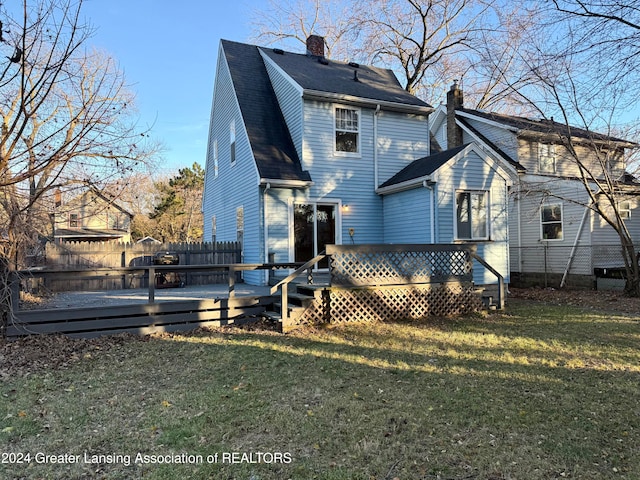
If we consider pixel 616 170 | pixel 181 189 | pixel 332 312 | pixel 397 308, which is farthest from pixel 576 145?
pixel 181 189

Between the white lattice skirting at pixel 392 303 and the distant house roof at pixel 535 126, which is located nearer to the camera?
the white lattice skirting at pixel 392 303

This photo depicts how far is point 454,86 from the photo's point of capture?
63.7 feet

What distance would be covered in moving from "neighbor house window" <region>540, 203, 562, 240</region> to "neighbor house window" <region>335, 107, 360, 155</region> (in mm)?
9201

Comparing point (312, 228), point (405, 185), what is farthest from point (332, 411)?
point (405, 185)

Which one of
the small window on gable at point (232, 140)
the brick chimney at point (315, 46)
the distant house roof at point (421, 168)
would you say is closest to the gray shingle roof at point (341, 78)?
the brick chimney at point (315, 46)

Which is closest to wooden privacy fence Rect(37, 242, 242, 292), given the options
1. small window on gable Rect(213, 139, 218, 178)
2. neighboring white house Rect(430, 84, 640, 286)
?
small window on gable Rect(213, 139, 218, 178)

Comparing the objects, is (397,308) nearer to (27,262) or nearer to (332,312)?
(332,312)

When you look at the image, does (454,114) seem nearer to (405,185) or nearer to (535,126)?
(535,126)

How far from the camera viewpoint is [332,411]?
4.12 metres

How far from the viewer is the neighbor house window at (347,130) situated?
12812 millimetres

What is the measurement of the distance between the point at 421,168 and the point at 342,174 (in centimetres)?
238

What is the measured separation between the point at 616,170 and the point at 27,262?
70.9 feet

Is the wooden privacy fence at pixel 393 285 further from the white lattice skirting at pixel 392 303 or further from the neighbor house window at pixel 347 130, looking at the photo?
the neighbor house window at pixel 347 130

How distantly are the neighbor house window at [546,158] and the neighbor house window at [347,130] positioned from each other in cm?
925
